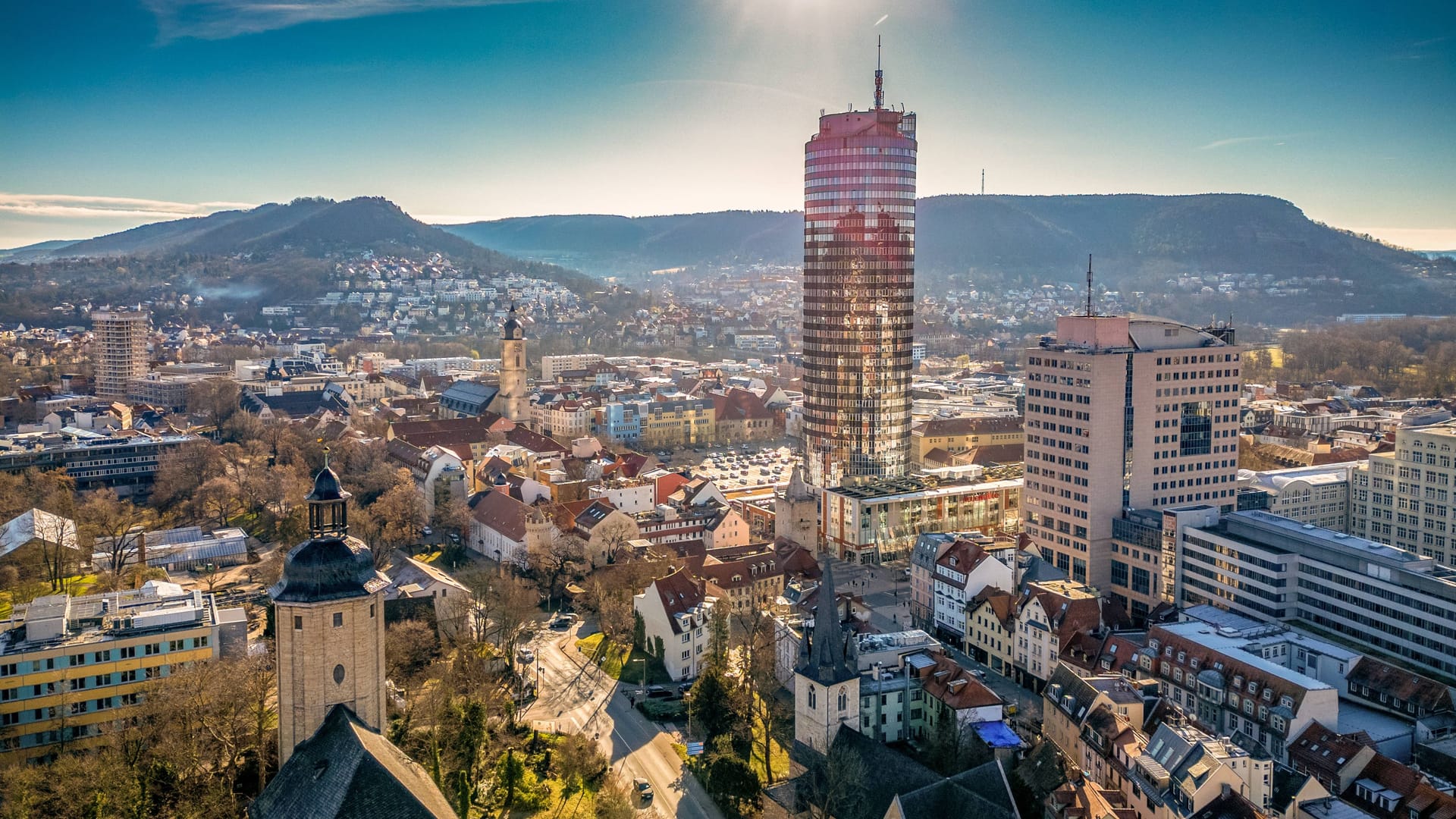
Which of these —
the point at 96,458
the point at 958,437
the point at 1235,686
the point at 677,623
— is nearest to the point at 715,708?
the point at 677,623

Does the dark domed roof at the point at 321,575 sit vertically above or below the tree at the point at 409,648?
above

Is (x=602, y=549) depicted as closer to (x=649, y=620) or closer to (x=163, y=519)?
(x=649, y=620)

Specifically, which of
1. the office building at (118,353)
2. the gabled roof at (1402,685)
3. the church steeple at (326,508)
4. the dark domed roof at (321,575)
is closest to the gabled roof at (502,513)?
the church steeple at (326,508)

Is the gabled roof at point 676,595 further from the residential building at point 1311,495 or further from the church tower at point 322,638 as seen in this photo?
the residential building at point 1311,495

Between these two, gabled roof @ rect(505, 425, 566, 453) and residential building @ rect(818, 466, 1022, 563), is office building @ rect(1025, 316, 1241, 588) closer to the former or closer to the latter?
residential building @ rect(818, 466, 1022, 563)

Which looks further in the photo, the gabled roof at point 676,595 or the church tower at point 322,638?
the gabled roof at point 676,595

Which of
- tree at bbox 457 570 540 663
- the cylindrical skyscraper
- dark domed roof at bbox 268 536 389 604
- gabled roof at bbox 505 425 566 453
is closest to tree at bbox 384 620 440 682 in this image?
tree at bbox 457 570 540 663

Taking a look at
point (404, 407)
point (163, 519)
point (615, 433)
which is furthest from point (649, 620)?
point (404, 407)
